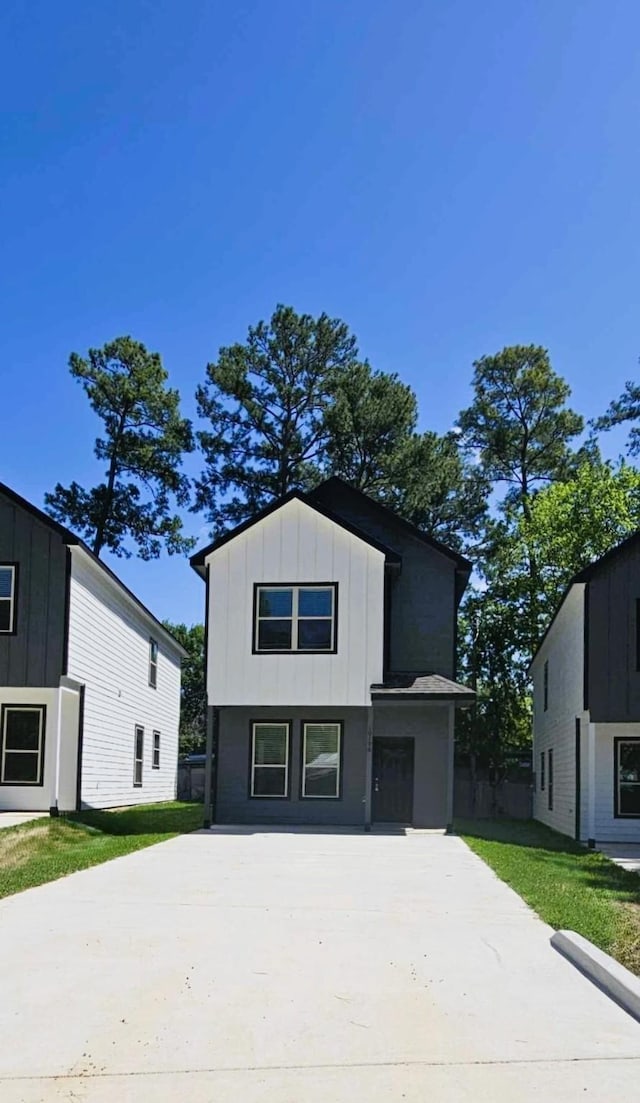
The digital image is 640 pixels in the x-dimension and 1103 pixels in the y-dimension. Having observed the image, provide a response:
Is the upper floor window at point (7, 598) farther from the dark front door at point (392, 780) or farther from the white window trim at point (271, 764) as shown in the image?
the dark front door at point (392, 780)

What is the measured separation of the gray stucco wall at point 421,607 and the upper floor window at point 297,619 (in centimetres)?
220

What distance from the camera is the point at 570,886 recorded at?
A: 12.7 meters

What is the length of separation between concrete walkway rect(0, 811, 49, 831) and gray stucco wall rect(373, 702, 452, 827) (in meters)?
6.99

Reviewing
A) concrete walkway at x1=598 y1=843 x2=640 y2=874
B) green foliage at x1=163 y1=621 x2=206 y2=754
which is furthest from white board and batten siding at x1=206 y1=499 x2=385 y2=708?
green foliage at x1=163 y1=621 x2=206 y2=754

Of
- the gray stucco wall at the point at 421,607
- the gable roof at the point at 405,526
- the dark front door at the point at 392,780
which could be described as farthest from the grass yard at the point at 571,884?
the gable roof at the point at 405,526

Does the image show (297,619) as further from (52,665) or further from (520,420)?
(520,420)

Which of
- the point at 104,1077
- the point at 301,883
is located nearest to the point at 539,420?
the point at 301,883

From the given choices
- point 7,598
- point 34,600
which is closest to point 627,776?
point 34,600

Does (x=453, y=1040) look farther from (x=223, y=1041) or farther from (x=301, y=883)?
(x=301, y=883)

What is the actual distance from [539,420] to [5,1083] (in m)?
38.3

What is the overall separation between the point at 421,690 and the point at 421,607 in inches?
120

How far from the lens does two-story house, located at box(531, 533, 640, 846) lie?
19.4 meters

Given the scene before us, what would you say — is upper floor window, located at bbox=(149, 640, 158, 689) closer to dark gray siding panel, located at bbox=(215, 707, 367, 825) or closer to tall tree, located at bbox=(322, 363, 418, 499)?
dark gray siding panel, located at bbox=(215, 707, 367, 825)

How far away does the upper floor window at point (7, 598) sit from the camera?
2128 centimetres
